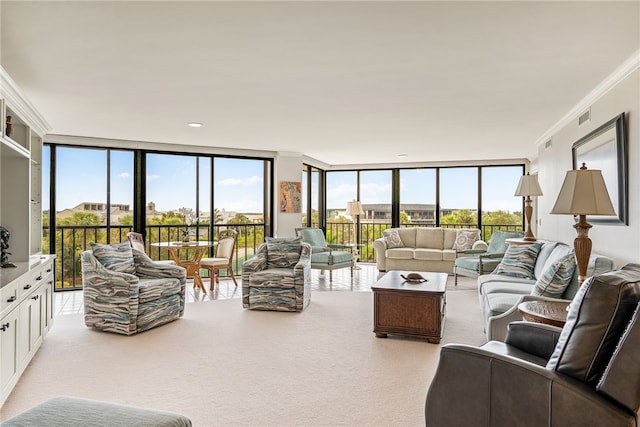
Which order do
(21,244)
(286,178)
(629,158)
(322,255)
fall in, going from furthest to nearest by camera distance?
(286,178) → (322,255) → (21,244) → (629,158)

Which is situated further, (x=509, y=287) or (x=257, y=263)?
(x=257, y=263)

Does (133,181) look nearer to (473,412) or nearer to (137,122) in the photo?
(137,122)

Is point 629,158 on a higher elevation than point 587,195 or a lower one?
higher

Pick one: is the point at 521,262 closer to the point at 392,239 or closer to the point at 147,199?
the point at 392,239

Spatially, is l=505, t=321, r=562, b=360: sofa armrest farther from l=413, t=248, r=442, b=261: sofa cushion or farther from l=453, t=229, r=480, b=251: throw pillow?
l=453, t=229, r=480, b=251: throw pillow

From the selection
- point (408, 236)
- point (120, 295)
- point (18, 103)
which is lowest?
point (120, 295)

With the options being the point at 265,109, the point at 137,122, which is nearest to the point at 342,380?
the point at 265,109

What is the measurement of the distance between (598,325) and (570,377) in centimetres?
23

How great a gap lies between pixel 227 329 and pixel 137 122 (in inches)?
108

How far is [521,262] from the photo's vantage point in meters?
5.07

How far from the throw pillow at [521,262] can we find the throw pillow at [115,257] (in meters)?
4.25

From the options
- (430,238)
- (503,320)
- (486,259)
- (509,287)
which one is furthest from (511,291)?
(430,238)

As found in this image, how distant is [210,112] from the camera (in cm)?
478

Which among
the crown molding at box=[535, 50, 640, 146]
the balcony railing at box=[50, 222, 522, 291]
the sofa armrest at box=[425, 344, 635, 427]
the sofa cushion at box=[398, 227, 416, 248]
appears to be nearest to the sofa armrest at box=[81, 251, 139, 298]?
the balcony railing at box=[50, 222, 522, 291]
